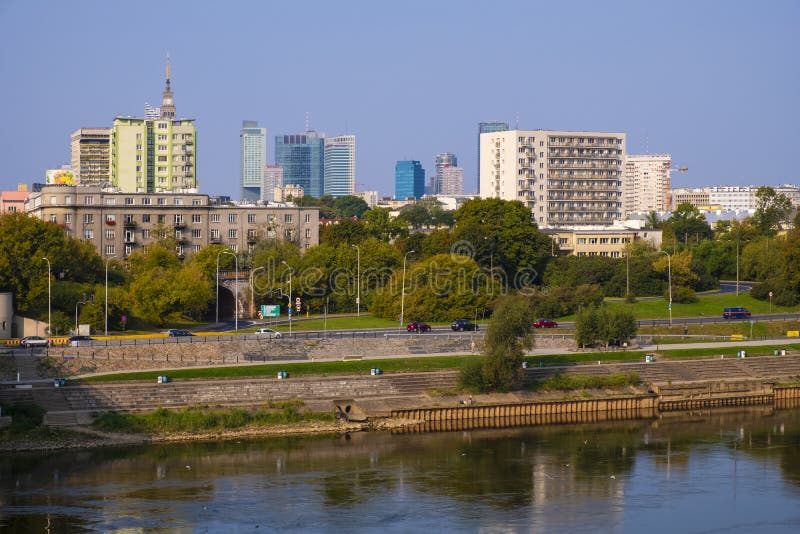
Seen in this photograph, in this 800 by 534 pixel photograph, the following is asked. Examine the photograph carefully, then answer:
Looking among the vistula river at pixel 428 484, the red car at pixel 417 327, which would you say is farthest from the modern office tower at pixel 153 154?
the vistula river at pixel 428 484

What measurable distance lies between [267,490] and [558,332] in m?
40.2

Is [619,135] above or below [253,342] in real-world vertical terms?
above

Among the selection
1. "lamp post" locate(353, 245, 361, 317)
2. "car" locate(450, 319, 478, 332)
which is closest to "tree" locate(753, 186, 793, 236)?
"lamp post" locate(353, 245, 361, 317)

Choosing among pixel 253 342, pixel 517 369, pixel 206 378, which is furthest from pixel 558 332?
pixel 206 378

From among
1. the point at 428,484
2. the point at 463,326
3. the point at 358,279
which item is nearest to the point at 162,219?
the point at 358,279

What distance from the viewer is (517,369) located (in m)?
71.6

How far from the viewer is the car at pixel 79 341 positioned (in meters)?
73.2

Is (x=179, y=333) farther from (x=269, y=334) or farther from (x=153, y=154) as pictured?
(x=153, y=154)

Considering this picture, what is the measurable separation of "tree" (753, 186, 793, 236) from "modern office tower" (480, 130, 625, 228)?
20938 millimetres

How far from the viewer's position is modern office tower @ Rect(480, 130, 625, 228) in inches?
6255

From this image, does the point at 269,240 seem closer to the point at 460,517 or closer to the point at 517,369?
the point at 517,369

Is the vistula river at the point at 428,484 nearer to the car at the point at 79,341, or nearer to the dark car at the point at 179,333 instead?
A: the car at the point at 79,341

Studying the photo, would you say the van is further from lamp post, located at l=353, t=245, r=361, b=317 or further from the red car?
lamp post, located at l=353, t=245, r=361, b=317

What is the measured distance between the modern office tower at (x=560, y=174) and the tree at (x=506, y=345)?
8579cm
